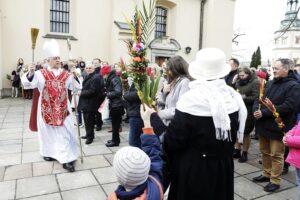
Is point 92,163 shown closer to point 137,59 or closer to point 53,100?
point 53,100

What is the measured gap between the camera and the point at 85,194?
4012 millimetres

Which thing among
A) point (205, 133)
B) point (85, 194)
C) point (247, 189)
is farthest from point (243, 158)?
point (205, 133)

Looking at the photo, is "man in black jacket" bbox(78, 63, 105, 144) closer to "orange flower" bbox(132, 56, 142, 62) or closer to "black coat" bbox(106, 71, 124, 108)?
"black coat" bbox(106, 71, 124, 108)

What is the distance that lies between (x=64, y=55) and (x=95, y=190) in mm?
11699

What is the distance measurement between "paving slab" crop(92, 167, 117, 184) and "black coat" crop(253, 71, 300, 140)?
2393mm

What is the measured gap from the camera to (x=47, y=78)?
4965 millimetres

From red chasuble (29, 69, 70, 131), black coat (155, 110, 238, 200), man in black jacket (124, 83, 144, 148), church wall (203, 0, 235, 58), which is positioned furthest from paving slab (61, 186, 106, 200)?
church wall (203, 0, 235, 58)

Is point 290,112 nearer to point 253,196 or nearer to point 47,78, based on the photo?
Result: point 253,196

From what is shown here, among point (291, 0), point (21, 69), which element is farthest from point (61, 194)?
point (21, 69)

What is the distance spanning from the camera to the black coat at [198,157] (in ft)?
7.13

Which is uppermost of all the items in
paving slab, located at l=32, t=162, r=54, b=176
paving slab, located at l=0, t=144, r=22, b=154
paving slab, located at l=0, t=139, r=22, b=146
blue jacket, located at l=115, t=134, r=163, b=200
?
blue jacket, located at l=115, t=134, r=163, b=200

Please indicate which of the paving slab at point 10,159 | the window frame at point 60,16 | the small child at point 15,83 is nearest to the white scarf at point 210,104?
the paving slab at point 10,159

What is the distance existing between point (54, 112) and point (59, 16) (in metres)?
11.6

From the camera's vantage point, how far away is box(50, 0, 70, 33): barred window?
15047 mm
